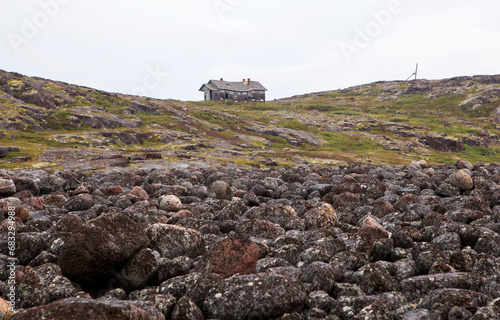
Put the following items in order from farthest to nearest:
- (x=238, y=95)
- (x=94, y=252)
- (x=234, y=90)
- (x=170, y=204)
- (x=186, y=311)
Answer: (x=238, y=95) < (x=234, y=90) < (x=170, y=204) < (x=94, y=252) < (x=186, y=311)

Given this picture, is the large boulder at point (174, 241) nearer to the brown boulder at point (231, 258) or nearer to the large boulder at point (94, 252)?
the large boulder at point (94, 252)

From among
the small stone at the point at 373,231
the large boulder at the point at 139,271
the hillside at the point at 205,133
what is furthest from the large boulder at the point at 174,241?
the hillside at the point at 205,133

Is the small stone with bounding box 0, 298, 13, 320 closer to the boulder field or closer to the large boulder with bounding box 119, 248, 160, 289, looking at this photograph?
the boulder field

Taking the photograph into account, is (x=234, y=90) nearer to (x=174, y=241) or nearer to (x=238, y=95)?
(x=238, y=95)

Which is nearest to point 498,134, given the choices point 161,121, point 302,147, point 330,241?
point 302,147

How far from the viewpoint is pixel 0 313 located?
682cm

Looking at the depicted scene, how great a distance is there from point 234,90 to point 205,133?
3494 inches

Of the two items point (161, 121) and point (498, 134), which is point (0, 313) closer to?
point (161, 121)

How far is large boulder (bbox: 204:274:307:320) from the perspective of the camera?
7766mm

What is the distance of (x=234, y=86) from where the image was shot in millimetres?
185125

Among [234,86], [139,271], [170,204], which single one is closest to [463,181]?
[170,204]

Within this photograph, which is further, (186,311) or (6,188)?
(6,188)

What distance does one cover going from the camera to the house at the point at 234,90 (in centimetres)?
18038

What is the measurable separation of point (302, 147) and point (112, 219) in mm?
86808
